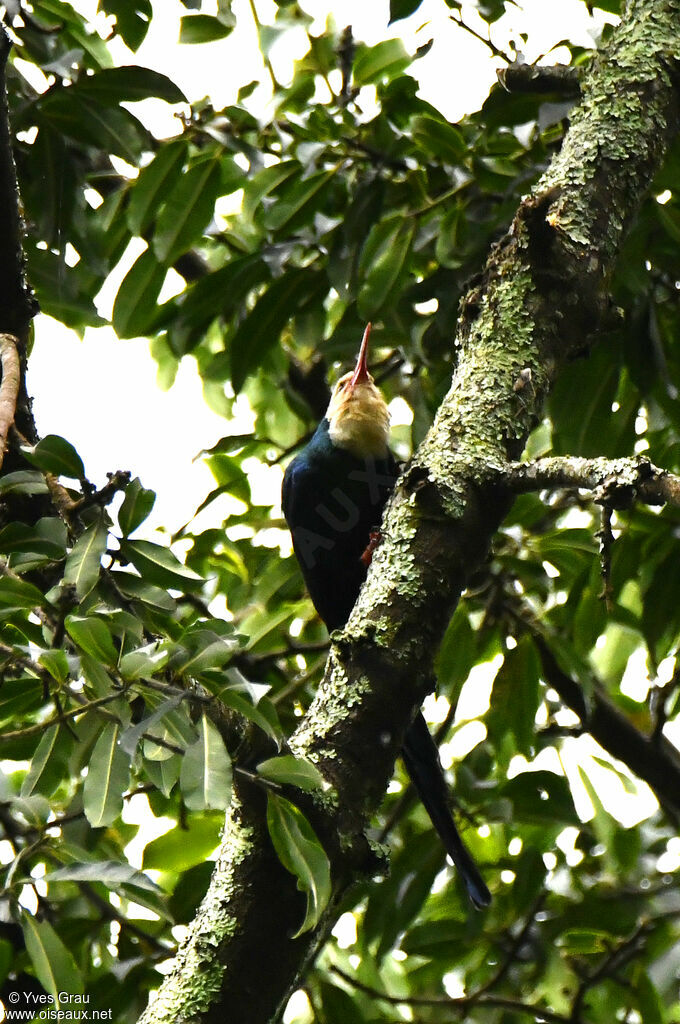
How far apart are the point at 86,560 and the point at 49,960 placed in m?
0.54

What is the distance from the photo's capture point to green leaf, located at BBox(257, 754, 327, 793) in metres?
1.21

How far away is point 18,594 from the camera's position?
4.80 ft

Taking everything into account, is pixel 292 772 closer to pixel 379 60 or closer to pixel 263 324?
pixel 263 324

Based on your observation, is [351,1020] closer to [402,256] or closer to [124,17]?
[402,256]

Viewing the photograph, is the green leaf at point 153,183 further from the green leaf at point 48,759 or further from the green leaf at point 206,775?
the green leaf at point 206,775

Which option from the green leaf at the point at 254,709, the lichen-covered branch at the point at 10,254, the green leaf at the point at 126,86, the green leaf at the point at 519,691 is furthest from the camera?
the green leaf at the point at 519,691

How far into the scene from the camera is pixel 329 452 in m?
3.04

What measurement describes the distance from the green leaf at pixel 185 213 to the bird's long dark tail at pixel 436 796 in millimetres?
1096

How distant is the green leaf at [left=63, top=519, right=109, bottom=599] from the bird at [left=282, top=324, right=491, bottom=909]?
1163 mm

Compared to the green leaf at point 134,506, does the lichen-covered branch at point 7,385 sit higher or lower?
higher

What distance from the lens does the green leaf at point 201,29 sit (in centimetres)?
214

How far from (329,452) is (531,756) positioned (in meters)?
1.02

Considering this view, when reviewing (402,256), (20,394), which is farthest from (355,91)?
(20,394)

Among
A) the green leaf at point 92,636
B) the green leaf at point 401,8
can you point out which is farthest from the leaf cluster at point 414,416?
the green leaf at point 92,636
